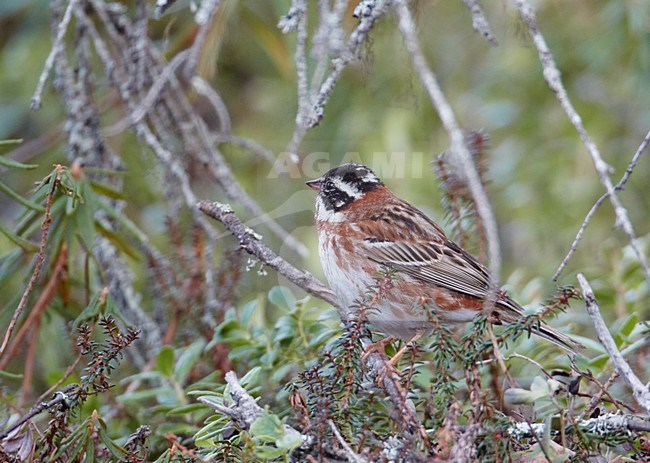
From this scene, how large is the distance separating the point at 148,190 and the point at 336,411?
3.85 meters

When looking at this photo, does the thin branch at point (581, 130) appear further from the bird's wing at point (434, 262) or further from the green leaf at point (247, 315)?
the bird's wing at point (434, 262)

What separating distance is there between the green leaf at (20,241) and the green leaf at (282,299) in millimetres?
879

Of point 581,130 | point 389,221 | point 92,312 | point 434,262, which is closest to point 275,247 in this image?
point 389,221

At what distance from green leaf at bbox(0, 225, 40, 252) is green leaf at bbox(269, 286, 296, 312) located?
879 mm

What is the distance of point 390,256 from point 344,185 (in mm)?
486

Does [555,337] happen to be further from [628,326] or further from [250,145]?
[250,145]

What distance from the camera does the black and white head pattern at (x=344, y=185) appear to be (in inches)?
164

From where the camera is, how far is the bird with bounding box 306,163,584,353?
3.54 meters

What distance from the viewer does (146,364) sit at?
3.57 meters

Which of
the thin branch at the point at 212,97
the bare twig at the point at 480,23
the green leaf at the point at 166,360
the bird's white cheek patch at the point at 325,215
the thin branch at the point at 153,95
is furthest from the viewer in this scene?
the bird's white cheek patch at the point at 325,215

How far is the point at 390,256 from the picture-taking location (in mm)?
3922

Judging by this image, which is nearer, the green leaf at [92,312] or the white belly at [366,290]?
the green leaf at [92,312]

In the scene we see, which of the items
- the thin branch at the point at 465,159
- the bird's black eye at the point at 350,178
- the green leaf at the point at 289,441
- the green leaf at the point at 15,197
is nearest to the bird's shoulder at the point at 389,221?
the bird's black eye at the point at 350,178

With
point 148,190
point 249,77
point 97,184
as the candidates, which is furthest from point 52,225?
point 249,77
